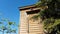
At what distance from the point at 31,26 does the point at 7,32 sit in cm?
A: 2437

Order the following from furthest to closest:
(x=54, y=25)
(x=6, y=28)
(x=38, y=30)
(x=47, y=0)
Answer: (x=6, y=28) → (x=38, y=30) → (x=47, y=0) → (x=54, y=25)

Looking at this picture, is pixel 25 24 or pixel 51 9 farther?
pixel 25 24

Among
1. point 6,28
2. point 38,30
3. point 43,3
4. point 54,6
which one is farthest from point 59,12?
point 6,28

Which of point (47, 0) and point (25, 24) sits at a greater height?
point (47, 0)

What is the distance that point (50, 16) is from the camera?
41.8ft

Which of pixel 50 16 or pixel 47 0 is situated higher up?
pixel 47 0

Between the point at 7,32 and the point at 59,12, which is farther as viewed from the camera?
the point at 7,32

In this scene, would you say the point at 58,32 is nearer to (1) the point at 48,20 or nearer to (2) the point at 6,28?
(1) the point at 48,20

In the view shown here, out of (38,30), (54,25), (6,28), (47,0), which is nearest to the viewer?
(54,25)

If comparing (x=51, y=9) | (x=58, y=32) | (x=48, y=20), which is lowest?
(x=58, y=32)

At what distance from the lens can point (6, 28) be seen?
36656mm

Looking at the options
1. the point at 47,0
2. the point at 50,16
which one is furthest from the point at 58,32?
the point at 47,0

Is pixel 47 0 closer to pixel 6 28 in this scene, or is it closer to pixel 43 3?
pixel 43 3

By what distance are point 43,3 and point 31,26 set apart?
313cm
